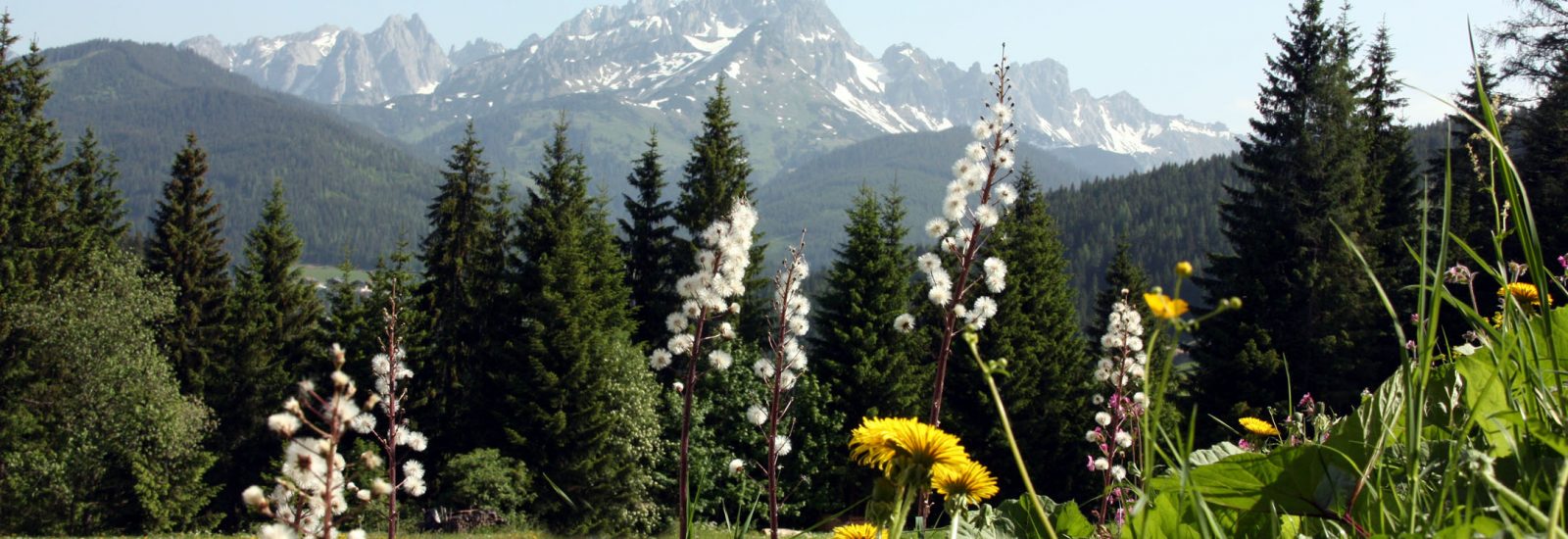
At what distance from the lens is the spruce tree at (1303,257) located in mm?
26609

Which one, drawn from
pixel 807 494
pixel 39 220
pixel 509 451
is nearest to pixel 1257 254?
pixel 807 494

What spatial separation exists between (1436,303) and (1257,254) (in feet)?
96.0

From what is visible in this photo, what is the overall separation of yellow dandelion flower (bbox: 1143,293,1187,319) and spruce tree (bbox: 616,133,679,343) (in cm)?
3584

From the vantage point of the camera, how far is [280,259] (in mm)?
42031

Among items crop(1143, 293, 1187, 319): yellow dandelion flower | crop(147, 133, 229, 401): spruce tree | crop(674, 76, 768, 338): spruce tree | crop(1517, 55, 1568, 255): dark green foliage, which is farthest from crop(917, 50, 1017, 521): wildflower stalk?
crop(147, 133, 229, 401): spruce tree

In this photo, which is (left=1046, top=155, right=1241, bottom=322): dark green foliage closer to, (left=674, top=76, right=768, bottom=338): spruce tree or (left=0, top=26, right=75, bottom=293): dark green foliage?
(left=674, top=76, right=768, bottom=338): spruce tree

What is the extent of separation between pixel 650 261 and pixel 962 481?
119ft

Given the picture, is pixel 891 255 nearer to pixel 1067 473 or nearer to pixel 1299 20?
pixel 1067 473

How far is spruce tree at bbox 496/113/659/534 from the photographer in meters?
31.0

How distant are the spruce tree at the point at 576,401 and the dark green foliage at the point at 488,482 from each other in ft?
2.77

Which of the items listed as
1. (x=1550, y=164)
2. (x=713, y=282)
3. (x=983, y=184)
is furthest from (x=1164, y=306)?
(x=1550, y=164)

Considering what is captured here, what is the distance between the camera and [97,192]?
1565 inches

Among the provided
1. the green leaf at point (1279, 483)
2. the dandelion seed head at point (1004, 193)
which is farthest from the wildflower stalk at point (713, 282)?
the green leaf at point (1279, 483)

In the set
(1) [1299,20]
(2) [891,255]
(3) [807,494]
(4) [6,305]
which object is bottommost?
(3) [807,494]
